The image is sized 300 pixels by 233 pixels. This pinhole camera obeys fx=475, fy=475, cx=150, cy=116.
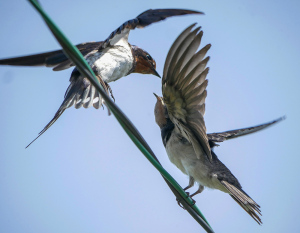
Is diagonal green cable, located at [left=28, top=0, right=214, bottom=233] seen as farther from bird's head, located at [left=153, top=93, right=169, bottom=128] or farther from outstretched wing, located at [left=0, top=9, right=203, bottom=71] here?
bird's head, located at [left=153, top=93, right=169, bottom=128]

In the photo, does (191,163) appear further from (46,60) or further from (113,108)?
(113,108)

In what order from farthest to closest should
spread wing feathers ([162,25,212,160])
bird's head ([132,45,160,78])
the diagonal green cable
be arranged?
bird's head ([132,45,160,78]), spread wing feathers ([162,25,212,160]), the diagonal green cable

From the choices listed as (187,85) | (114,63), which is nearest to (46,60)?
(114,63)

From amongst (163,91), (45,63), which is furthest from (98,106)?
(163,91)

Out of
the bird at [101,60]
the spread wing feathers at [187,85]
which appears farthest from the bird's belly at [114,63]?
the spread wing feathers at [187,85]

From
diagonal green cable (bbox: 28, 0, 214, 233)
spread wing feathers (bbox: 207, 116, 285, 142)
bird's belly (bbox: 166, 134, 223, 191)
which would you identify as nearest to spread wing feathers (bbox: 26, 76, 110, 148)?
bird's belly (bbox: 166, 134, 223, 191)
